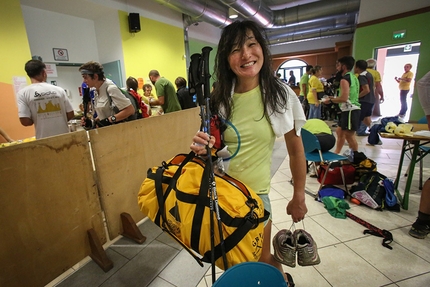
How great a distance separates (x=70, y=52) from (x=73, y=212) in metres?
5.01

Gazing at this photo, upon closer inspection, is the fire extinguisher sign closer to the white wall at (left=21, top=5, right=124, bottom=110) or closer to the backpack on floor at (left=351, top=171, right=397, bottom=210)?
the white wall at (left=21, top=5, right=124, bottom=110)

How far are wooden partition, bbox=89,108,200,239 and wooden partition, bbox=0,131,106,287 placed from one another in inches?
4.0

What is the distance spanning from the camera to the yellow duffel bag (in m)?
0.76

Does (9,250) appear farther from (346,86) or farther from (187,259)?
(346,86)

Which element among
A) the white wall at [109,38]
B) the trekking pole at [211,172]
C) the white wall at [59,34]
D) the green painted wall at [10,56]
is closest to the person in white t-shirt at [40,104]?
the green painted wall at [10,56]

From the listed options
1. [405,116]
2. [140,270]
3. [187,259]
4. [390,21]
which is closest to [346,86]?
[187,259]

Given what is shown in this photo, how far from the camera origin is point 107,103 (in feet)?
7.48

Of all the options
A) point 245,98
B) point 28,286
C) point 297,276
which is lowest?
point 297,276

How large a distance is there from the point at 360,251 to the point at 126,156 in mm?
2070

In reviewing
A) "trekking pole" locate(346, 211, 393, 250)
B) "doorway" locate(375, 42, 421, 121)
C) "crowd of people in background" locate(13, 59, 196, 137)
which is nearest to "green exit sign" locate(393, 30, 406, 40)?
"doorway" locate(375, 42, 421, 121)

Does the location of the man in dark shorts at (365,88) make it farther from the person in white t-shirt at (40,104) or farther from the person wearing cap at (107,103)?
the person in white t-shirt at (40,104)

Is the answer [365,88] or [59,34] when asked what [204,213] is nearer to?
[365,88]

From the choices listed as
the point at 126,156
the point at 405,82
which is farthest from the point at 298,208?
the point at 405,82

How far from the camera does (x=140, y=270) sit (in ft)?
5.51
